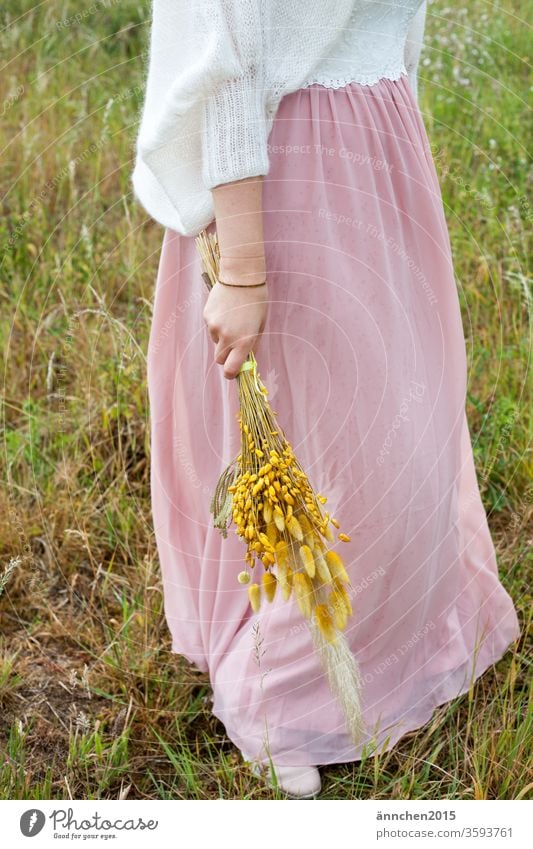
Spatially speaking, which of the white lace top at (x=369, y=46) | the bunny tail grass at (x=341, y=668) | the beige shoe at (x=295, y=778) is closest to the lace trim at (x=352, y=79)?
the white lace top at (x=369, y=46)

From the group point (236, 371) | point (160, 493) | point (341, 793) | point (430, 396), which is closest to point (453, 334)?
point (430, 396)

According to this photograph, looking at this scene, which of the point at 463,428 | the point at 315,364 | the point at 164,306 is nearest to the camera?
the point at 315,364

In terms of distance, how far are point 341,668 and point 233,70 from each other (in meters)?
0.70

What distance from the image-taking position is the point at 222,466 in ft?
4.32

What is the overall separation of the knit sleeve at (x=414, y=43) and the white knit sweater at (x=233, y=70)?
83 mm

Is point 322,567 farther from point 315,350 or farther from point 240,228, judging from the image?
point 240,228

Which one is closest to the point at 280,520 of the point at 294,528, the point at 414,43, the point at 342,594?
the point at 294,528

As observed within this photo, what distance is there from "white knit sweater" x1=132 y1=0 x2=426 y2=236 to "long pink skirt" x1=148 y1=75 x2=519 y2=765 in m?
0.04

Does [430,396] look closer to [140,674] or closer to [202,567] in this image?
[202,567]

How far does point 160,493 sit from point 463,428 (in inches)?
19.2

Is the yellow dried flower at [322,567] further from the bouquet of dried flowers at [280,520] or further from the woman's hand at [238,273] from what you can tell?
the woman's hand at [238,273]

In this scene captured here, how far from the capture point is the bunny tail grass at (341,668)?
1.07 metres

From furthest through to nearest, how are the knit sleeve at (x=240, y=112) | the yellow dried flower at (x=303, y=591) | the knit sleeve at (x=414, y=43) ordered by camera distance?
the knit sleeve at (x=414, y=43)
the yellow dried flower at (x=303, y=591)
the knit sleeve at (x=240, y=112)

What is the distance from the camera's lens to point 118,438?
6.00 ft
